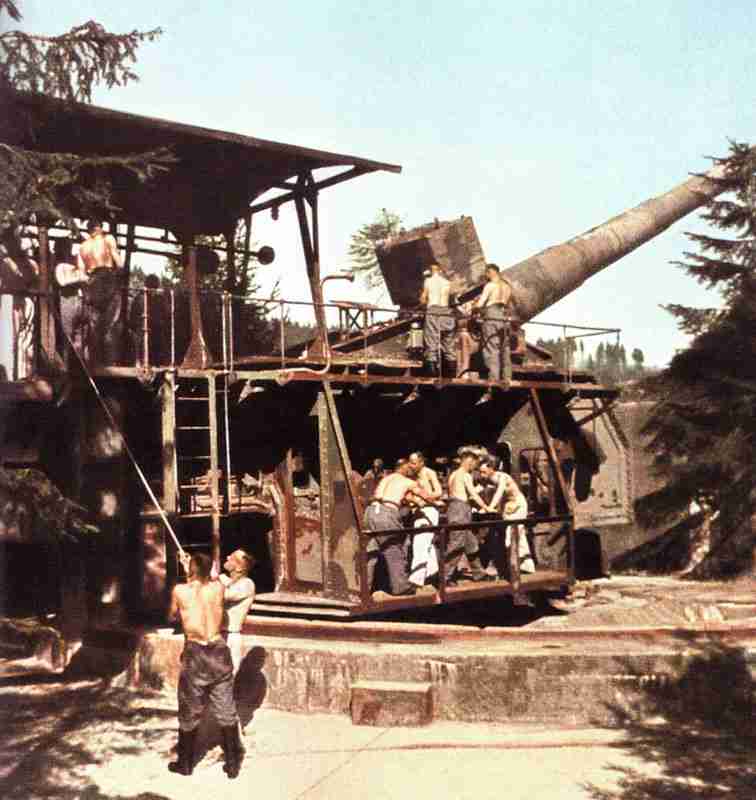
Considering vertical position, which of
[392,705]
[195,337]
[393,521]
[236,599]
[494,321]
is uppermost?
[494,321]

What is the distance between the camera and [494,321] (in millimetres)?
14461

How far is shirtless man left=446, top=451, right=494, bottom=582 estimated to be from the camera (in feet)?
42.5

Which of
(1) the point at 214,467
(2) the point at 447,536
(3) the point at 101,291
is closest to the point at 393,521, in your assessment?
(2) the point at 447,536

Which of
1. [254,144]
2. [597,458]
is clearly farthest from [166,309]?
[597,458]

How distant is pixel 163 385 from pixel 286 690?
12.6ft

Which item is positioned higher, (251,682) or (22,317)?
(22,317)

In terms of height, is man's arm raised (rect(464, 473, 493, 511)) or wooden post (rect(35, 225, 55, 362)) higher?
wooden post (rect(35, 225, 55, 362))

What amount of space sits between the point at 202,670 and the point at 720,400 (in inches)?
460

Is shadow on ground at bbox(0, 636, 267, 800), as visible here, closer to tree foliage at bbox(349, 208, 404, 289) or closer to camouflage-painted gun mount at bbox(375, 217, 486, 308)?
camouflage-painted gun mount at bbox(375, 217, 486, 308)

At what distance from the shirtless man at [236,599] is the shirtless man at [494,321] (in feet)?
18.2

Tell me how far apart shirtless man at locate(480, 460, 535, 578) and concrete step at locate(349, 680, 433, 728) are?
3404 mm

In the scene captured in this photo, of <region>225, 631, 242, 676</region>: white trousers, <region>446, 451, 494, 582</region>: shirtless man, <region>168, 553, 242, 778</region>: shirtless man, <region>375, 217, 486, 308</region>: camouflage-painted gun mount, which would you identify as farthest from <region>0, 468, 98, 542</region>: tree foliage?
<region>375, 217, 486, 308</region>: camouflage-painted gun mount

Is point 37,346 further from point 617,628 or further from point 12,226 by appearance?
point 617,628

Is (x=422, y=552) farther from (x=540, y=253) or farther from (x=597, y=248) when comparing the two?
(x=597, y=248)
